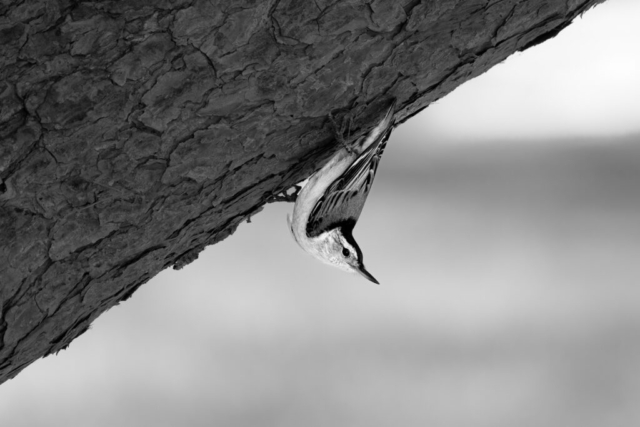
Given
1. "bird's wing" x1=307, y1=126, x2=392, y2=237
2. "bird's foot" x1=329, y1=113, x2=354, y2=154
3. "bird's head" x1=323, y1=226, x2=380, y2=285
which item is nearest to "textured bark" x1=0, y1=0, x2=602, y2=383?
"bird's foot" x1=329, y1=113, x2=354, y2=154

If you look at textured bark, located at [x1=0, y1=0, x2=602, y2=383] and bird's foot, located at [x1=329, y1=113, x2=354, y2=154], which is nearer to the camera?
textured bark, located at [x1=0, y1=0, x2=602, y2=383]

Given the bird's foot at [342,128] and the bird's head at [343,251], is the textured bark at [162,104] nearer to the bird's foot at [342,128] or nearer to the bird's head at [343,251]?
the bird's foot at [342,128]

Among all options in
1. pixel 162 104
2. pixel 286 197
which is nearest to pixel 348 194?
pixel 286 197

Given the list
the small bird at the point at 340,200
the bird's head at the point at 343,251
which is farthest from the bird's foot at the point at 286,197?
the bird's head at the point at 343,251

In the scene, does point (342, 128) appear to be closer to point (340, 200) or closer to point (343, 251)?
point (340, 200)

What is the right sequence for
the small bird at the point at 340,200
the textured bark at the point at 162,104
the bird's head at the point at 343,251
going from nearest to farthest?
the textured bark at the point at 162,104 → the small bird at the point at 340,200 → the bird's head at the point at 343,251

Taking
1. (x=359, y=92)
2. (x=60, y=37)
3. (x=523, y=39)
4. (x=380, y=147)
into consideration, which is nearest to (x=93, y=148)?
(x=60, y=37)

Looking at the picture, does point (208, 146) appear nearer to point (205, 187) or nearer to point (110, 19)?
point (205, 187)

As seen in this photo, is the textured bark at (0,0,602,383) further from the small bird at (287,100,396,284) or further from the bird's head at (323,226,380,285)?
the bird's head at (323,226,380,285)
